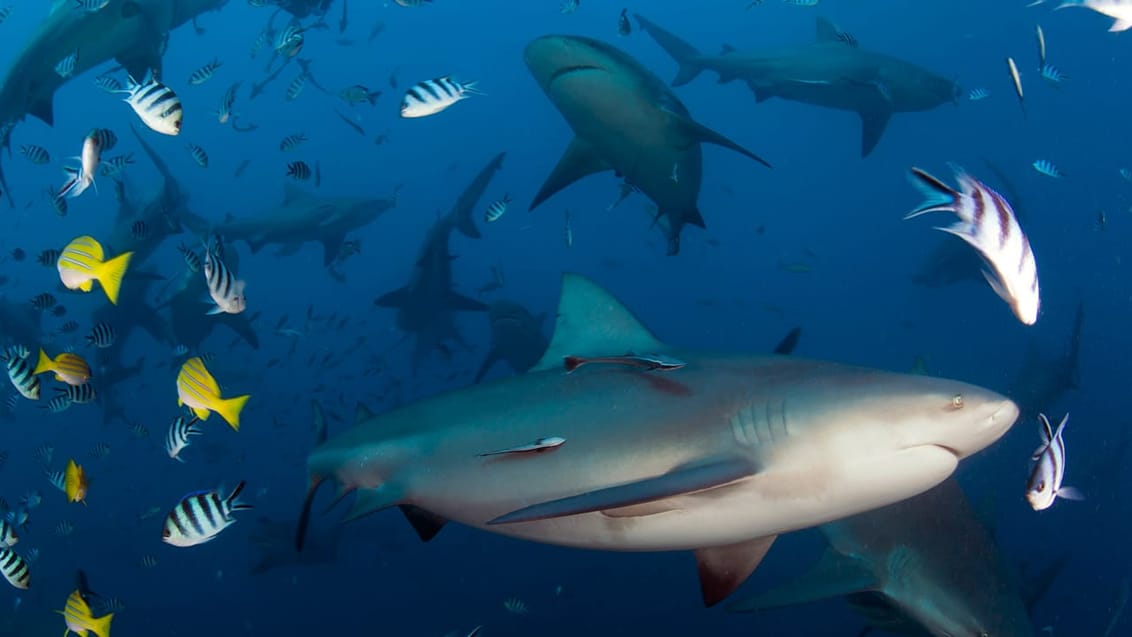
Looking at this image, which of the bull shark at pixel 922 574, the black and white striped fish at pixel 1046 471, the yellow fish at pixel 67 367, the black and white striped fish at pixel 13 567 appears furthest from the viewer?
the yellow fish at pixel 67 367

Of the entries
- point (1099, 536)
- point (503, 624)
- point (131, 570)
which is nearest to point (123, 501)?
point (131, 570)

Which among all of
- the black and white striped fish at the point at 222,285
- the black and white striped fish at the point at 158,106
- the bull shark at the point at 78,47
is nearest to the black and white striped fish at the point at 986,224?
the black and white striped fish at the point at 222,285

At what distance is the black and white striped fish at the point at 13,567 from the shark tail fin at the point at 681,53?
886cm

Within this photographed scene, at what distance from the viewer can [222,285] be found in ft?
15.6

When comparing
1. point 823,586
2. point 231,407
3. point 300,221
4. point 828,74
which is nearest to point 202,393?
point 231,407

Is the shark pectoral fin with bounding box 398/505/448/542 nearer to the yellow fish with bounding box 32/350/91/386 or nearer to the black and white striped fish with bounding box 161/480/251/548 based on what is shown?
the black and white striped fish with bounding box 161/480/251/548

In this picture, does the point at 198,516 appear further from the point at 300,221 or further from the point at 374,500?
the point at 300,221

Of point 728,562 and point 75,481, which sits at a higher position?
point 728,562

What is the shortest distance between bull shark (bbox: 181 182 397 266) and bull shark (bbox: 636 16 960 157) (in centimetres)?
783

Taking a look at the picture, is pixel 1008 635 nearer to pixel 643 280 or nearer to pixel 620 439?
pixel 620 439

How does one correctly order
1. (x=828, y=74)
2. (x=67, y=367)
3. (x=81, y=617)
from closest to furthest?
(x=81, y=617)
(x=67, y=367)
(x=828, y=74)

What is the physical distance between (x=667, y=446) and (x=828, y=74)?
10061 millimetres

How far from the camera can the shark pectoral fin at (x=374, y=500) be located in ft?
10.9

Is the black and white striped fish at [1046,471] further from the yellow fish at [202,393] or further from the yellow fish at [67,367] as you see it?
the yellow fish at [67,367]
